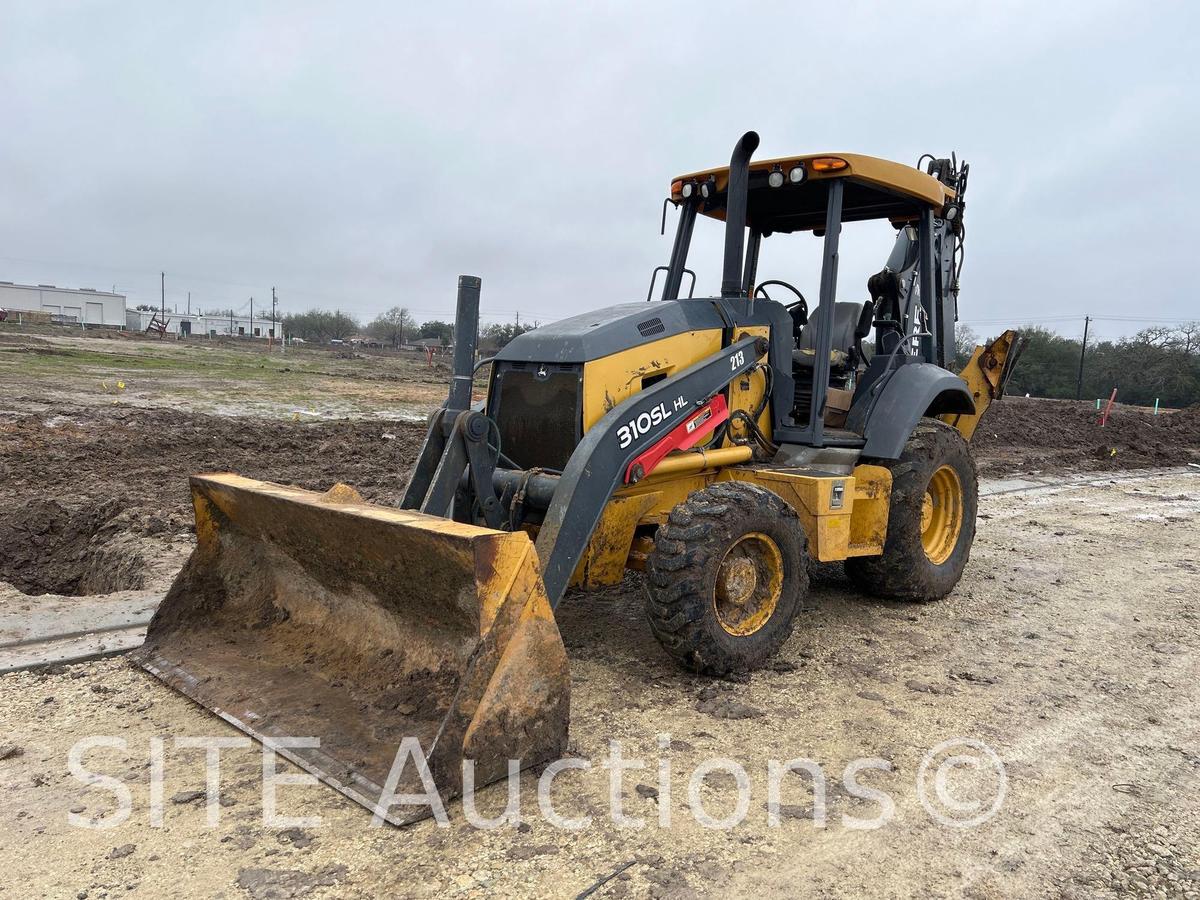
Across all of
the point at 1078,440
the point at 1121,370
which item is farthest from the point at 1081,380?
the point at 1078,440

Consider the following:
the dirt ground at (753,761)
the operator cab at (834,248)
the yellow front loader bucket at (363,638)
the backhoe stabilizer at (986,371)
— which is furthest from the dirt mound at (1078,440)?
the yellow front loader bucket at (363,638)

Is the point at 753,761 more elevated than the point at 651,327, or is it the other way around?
the point at 651,327

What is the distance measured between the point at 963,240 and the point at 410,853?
20.5 feet

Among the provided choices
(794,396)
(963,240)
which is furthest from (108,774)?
(963,240)

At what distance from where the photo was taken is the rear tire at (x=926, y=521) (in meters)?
5.41

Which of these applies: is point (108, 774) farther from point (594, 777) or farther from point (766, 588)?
point (766, 588)

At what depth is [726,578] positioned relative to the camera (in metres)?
4.19

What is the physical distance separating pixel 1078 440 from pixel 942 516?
1296 centimetres

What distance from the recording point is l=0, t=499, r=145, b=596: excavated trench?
19.9 ft

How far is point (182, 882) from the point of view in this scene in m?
2.59

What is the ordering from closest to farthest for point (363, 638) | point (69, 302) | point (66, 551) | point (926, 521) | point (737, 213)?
point (363, 638), point (737, 213), point (926, 521), point (66, 551), point (69, 302)

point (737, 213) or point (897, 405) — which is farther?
point (897, 405)

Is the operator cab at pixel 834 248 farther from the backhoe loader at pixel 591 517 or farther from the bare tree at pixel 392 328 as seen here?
the bare tree at pixel 392 328

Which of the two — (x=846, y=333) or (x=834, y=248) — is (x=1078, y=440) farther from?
(x=834, y=248)
